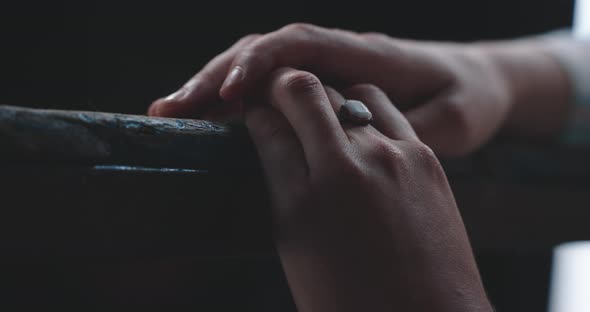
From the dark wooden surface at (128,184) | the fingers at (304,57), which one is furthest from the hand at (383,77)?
the dark wooden surface at (128,184)

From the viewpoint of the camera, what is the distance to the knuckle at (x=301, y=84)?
41cm

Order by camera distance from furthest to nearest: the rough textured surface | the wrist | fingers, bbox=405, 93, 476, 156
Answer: the wrist, fingers, bbox=405, 93, 476, 156, the rough textured surface

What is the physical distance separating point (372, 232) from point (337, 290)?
0.05 m

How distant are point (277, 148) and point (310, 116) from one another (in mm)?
37

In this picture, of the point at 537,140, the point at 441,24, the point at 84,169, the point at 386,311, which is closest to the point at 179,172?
the point at 84,169

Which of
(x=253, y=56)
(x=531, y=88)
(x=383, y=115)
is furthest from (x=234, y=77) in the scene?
(x=531, y=88)

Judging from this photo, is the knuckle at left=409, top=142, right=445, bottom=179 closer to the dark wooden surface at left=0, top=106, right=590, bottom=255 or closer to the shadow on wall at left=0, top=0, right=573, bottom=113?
the dark wooden surface at left=0, top=106, right=590, bottom=255

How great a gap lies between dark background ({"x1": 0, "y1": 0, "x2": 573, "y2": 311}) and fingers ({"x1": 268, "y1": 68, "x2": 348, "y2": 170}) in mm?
702

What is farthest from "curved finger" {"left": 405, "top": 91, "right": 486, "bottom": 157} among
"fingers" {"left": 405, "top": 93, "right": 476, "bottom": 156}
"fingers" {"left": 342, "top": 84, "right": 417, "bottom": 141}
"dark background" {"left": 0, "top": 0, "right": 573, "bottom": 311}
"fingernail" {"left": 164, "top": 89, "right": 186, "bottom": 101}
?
"dark background" {"left": 0, "top": 0, "right": 573, "bottom": 311}

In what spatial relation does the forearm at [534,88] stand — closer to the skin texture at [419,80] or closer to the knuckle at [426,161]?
the skin texture at [419,80]

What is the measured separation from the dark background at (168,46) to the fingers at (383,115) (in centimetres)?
67

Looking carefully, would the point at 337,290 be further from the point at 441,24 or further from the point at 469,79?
the point at 441,24

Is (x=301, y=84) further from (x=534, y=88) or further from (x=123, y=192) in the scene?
(x=534, y=88)

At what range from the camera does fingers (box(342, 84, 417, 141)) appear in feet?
1.52
